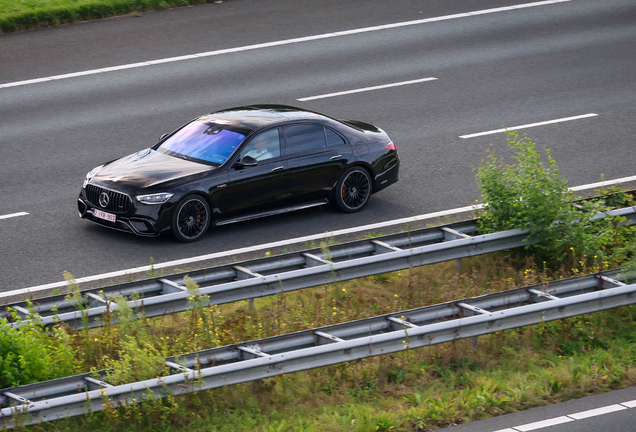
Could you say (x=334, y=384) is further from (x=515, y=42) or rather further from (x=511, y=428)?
(x=515, y=42)

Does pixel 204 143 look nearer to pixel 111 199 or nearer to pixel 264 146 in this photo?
pixel 264 146

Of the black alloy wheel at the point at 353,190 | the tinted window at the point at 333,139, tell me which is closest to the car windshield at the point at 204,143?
the tinted window at the point at 333,139

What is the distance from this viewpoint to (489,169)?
11266 millimetres

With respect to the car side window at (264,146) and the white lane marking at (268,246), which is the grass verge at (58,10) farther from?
the white lane marking at (268,246)

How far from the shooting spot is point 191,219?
1176 centimetres

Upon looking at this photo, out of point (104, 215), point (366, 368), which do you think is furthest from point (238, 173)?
point (366, 368)

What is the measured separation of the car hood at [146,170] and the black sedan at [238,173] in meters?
0.01

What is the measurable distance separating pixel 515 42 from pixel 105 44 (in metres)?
8.88

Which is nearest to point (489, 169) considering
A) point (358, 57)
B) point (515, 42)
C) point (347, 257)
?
point (347, 257)

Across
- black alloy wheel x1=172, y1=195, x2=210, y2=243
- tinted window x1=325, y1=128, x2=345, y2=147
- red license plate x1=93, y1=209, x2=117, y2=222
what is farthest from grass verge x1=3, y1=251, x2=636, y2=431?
tinted window x1=325, y1=128, x2=345, y2=147

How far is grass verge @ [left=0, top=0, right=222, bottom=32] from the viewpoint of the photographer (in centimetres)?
1997

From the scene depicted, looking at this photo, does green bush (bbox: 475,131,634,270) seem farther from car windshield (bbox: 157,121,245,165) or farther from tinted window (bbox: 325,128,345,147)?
car windshield (bbox: 157,121,245,165)

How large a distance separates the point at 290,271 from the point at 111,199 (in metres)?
3.21

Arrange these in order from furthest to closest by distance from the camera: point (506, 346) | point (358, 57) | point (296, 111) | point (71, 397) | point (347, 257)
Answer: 1. point (358, 57)
2. point (296, 111)
3. point (347, 257)
4. point (506, 346)
5. point (71, 397)
